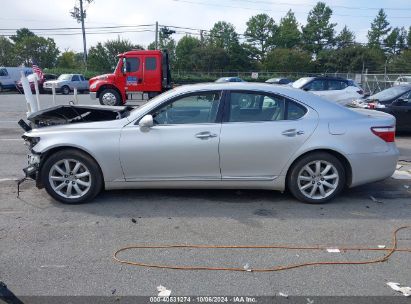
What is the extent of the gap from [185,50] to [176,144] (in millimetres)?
81097

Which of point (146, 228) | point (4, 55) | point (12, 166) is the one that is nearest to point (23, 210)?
point (146, 228)

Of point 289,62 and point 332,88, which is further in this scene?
point 289,62

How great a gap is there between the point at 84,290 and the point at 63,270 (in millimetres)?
409

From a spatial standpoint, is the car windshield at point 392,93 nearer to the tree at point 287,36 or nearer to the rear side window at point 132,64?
the rear side window at point 132,64

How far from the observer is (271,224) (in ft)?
14.6

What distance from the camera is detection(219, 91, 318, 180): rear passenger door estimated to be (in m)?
4.88

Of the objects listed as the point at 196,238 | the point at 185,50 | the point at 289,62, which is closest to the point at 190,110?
the point at 196,238

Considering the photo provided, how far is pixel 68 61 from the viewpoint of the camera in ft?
285

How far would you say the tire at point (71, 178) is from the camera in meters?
4.97

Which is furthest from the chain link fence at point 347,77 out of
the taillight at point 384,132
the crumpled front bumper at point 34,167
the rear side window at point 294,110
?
the crumpled front bumper at point 34,167

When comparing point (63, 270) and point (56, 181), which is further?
point (56, 181)

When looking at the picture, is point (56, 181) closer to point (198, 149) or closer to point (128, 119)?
point (128, 119)

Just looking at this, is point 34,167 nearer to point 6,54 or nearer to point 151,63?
point 151,63

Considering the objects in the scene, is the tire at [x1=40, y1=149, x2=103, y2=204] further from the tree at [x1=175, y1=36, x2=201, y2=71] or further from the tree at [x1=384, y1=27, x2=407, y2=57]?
the tree at [x1=384, y1=27, x2=407, y2=57]
